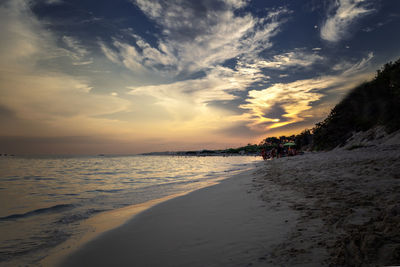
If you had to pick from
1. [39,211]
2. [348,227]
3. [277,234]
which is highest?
[348,227]

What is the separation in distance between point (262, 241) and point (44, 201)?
10097mm

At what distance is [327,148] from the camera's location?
34.2 meters

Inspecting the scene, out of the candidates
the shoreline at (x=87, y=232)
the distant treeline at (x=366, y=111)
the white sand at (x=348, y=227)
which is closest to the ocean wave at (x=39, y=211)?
the shoreline at (x=87, y=232)

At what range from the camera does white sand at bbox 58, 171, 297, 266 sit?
9.73ft

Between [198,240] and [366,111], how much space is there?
34256 mm

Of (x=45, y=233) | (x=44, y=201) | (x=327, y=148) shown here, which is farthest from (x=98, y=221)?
(x=327, y=148)

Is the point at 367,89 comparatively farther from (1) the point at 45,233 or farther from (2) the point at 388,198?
(1) the point at 45,233

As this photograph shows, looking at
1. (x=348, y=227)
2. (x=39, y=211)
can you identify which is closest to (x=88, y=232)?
(x=39, y=211)

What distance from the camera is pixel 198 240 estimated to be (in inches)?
143

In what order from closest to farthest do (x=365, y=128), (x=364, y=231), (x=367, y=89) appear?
(x=364, y=231) → (x=365, y=128) → (x=367, y=89)

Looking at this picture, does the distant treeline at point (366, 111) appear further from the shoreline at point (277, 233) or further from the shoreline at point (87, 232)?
the shoreline at point (87, 232)

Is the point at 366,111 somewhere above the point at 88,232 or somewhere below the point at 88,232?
above

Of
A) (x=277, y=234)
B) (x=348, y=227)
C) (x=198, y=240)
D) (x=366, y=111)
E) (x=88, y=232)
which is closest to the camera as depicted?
(x=348, y=227)

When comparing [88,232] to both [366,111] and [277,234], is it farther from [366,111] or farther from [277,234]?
[366,111]
